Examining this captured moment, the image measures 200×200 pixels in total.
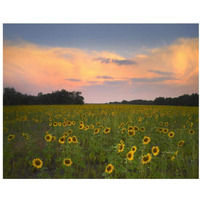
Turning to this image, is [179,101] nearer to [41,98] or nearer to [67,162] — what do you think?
[67,162]

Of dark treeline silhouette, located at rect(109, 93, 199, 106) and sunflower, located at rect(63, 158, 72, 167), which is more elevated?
dark treeline silhouette, located at rect(109, 93, 199, 106)

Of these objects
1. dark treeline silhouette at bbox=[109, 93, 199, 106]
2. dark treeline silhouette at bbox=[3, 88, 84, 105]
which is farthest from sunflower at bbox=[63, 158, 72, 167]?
dark treeline silhouette at bbox=[109, 93, 199, 106]

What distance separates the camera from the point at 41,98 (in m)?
5.41

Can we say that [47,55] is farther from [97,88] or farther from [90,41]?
[97,88]

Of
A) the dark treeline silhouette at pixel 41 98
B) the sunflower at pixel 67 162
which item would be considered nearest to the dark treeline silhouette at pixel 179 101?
the dark treeline silhouette at pixel 41 98

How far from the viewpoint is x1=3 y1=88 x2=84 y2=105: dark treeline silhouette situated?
452 cm

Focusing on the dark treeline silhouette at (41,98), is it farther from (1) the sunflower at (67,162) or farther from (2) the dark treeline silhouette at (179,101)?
(1) the sunflower at (67,162)

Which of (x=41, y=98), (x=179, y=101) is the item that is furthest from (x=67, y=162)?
(x=179, y=101)

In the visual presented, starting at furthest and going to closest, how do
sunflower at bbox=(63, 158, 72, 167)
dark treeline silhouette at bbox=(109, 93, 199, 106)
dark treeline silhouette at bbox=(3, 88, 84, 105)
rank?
dark treeline silhouette at bbox=(109, 93, 199, 106) → dark treeline silhouette at bbox=(3, 88, 84, 105) → sunflower at bbox=(63, 158, 72, 167)

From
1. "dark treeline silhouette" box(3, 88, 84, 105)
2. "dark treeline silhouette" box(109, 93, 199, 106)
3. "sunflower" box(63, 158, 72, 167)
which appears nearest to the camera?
"sunflower" box(63, 158, 72, 167)

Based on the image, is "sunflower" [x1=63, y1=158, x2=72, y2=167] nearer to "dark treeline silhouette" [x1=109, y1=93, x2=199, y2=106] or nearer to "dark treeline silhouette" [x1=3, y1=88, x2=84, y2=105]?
"dark treeline silhouette" [x1=3, y1=88, x2=84, y2=105]
